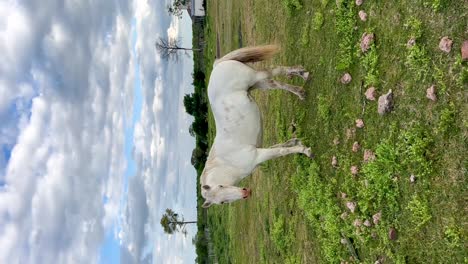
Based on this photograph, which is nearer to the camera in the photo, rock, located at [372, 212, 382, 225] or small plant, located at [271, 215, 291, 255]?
rock, located at [372, 212, 382, 225]

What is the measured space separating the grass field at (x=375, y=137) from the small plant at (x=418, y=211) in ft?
0.04

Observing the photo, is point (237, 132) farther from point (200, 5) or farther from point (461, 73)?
point (200, 5)

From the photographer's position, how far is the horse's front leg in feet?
24.0

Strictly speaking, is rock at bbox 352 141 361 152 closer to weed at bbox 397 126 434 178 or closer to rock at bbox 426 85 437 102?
weed at bbox 397 126 434 178

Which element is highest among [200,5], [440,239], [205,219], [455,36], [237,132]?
[200,5]

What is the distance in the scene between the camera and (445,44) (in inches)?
167

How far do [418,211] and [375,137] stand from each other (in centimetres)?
127

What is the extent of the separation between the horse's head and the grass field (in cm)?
152

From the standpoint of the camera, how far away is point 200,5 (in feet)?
136

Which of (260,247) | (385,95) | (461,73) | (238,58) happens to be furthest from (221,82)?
(260,247)

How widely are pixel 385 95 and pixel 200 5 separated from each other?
3875 cm

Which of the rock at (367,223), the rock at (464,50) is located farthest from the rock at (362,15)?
the rock at (367,223)

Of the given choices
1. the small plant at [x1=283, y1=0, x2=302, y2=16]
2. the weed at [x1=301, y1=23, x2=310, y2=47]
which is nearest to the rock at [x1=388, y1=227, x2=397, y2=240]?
the weed at [x1=301, y1=23, x2=310, y2=47]

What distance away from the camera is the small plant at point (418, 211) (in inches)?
175
